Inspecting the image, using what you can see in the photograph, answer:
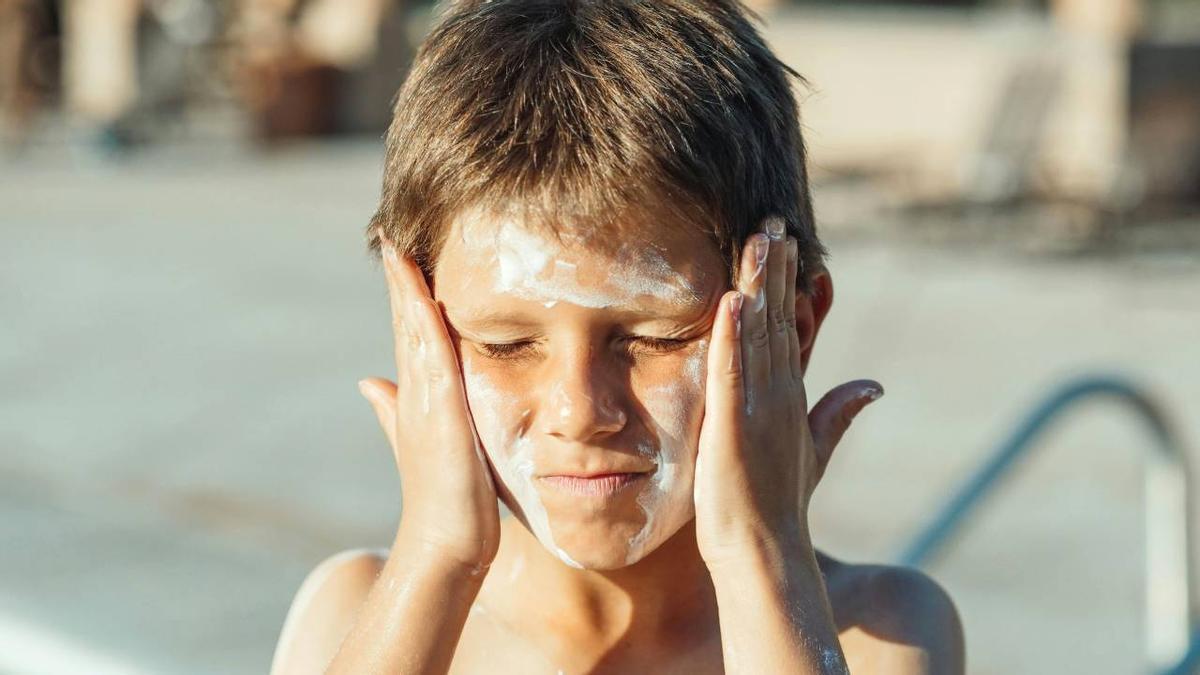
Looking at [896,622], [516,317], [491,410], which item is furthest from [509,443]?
[896,622]

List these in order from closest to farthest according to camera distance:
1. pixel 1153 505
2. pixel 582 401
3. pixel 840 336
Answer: pixel 582 401 → pixel 1153 505 → pixel 840 336

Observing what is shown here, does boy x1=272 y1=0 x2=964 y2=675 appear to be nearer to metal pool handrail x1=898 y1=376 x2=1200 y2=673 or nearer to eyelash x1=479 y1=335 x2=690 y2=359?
eyelash x1=479 y1=335 x2=690 y2=359

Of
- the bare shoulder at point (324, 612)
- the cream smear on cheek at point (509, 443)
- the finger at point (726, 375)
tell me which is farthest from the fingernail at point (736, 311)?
the bare shoulder at point (324, 612)

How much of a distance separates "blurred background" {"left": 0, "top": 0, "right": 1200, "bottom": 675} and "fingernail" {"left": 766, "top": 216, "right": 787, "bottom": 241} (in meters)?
0.77

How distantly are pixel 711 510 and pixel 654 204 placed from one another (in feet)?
1.04

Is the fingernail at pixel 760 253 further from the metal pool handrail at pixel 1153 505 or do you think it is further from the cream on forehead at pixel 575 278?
the metal pool handrail at pixel 1153 505

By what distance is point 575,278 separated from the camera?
64.5 inches

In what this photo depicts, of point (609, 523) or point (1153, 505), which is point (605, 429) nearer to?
point (609, 523)

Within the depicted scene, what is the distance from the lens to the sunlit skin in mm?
1643

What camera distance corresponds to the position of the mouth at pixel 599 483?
5.50ft

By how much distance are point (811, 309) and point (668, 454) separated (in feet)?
0.91

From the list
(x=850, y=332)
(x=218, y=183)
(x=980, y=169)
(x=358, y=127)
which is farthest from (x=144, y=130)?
(x=850, y=332)

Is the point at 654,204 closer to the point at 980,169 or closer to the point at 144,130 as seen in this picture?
the point at 980,169

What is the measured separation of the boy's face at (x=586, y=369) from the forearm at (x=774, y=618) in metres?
0.10
